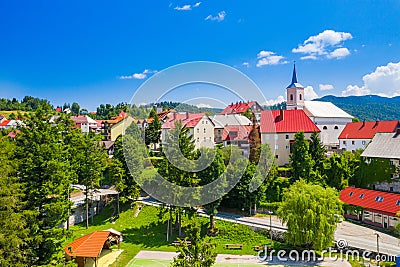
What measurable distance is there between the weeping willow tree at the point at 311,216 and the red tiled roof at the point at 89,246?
12.8m

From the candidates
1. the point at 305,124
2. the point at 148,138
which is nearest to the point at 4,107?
the point at 148,138

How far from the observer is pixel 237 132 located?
3659 cm

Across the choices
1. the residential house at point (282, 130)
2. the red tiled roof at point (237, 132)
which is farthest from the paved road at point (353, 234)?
the residential house at point (282, 130)

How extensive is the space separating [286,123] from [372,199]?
1453 centimetres

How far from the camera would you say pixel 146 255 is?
2323 cm

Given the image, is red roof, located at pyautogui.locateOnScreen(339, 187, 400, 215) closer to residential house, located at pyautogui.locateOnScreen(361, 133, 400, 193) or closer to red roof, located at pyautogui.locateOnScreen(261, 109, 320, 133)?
residential house, located at pyautogui.locateOnScreen(361, 133, 400, 193)

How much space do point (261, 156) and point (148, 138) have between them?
671 inches

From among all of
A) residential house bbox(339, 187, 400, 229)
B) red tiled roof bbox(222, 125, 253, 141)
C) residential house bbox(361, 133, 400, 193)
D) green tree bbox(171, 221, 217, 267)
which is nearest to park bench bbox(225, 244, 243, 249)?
green tree bbox(171, 221, 217, 267)

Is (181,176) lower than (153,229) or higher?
higher

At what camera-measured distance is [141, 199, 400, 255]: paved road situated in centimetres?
2297

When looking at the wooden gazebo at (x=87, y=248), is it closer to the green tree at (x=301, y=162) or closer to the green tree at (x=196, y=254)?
the green tree at (x=196, y=254)

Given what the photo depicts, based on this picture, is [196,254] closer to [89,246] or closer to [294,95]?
[89,246]

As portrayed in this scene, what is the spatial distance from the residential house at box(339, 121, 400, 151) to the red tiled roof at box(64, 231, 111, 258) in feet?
114

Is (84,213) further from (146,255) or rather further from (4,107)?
(4,107)
